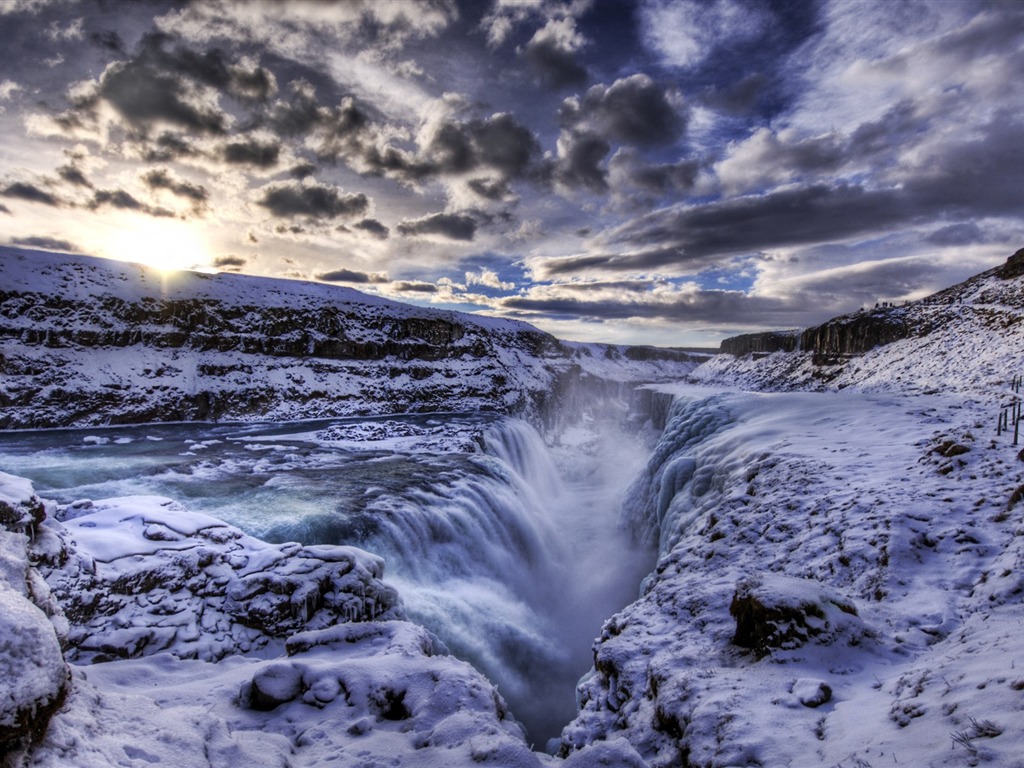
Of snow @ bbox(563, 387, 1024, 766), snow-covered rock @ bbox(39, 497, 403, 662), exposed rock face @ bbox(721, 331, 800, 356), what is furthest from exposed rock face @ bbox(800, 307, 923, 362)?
snow-covered rock @ bbox(39, 497, 403, 662)

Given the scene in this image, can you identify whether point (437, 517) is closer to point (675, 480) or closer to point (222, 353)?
point (675, 480)

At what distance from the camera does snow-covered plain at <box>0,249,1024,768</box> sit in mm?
3592

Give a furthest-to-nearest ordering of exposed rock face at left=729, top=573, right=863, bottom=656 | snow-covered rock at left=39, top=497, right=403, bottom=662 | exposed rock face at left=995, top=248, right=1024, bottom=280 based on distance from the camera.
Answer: exposed rock face at left=995, top=248, right=1024, bottom=280 < snow-covered rock at left=39, top=497, right=403, bottom=662 < exposed rock face at left=729, top=573, right=863, bottom=656

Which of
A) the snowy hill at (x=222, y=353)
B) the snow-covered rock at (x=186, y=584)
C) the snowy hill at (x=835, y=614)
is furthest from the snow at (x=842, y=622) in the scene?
the snowy hill at (x=222, y=353)

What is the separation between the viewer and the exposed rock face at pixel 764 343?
63366 mm

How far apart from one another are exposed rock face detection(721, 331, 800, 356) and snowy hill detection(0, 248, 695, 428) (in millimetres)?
33049

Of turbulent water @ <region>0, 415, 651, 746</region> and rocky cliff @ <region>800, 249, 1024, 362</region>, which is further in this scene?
rocky cliff @ <region>800, 249, 1024, 362</region>

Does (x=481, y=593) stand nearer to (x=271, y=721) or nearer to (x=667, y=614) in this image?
(x=667, y=614)

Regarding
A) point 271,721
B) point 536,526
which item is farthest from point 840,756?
point 536,526

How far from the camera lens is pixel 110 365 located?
3600 cm

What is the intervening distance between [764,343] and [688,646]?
7410cm

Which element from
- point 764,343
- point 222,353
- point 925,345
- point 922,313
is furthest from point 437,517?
point 764,343

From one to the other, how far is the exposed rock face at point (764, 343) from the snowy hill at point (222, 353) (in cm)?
3305

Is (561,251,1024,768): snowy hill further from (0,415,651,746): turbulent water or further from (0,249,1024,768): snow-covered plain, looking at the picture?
(0,415,651,746): turbulent water
